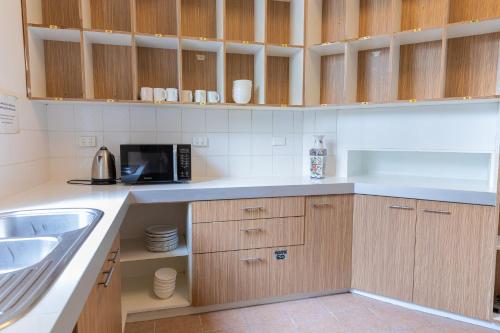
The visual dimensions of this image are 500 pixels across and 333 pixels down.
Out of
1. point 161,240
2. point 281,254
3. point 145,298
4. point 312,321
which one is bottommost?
point 312,321

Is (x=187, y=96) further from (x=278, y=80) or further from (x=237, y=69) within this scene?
(x=278, y=80)

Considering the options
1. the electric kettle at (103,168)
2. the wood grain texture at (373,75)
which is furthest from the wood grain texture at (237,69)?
the electric kettle at (103,168)

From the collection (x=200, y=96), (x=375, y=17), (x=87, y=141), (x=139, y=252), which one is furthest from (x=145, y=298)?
(x=375, y=17)

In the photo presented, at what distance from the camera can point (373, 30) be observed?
2266 millimetres

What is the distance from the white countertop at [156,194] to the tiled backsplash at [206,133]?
0.23m

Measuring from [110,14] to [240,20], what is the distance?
0.91 m

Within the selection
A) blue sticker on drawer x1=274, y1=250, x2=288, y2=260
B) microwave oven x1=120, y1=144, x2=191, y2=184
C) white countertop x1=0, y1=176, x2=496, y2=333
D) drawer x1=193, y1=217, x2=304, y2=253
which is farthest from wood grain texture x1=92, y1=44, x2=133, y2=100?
blue sticker on drawer x1=274, y1=250, x2=288, y2=260

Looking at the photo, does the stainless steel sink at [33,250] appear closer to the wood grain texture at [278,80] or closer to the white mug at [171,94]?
the white mug at [171,94]

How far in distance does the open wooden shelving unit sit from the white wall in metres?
0.09

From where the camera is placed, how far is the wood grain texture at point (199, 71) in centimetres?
229

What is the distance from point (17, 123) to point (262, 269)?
166cm

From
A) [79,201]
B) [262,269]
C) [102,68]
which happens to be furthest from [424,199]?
[102,68]

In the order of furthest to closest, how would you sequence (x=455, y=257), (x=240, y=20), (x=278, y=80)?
(x=278, y=80) < (x=240, y=20) < (x=455, y=257)

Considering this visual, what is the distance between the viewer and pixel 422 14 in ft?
6.93
